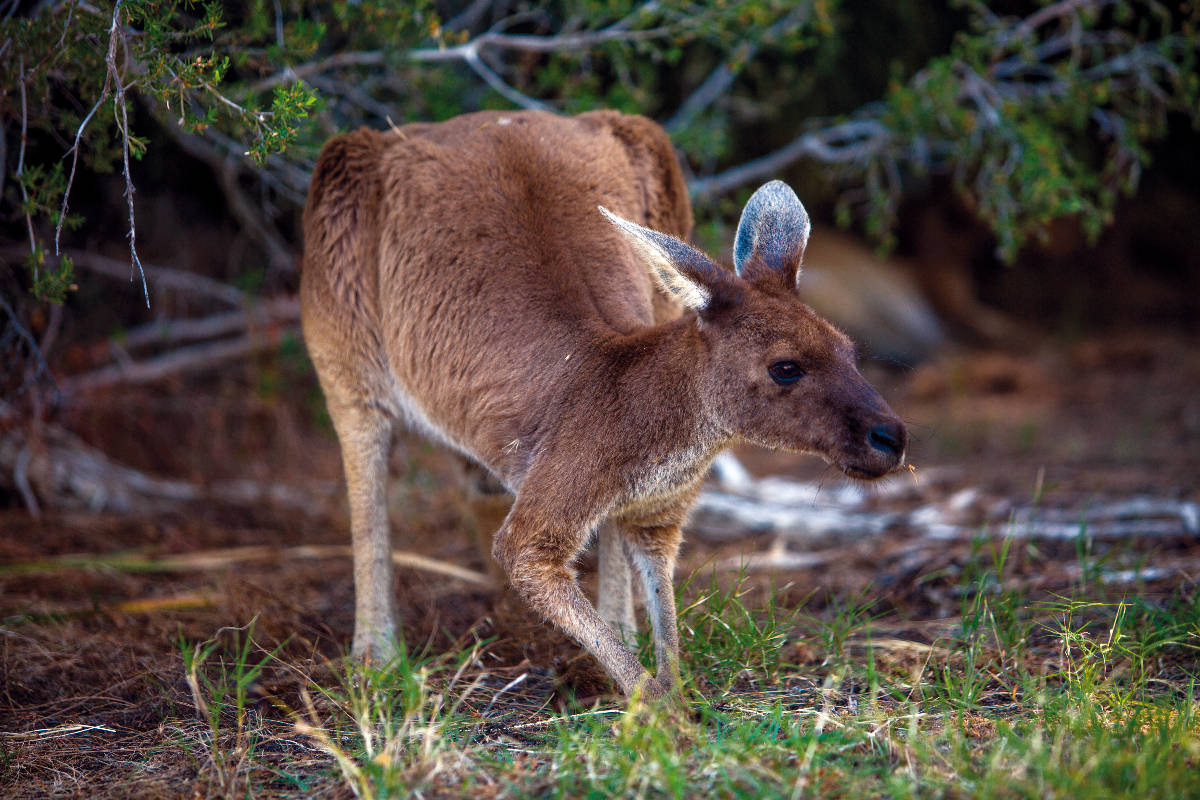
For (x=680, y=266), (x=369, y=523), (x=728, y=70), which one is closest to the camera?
(x=680, y=266)

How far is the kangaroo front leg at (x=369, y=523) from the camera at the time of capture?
389 cm

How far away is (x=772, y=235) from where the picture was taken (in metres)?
3.22

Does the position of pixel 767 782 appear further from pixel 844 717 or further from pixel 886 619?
pixel 886 619

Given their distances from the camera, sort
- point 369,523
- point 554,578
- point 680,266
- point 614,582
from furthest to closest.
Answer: point 369,523 < point 614,582 < point 554,578 < point 680,266

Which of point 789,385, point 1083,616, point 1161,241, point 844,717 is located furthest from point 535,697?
point 1161,241

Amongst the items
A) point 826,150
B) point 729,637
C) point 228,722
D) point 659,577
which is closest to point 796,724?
point 729,637

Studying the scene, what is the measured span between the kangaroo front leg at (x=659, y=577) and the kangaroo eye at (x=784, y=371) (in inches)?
26.6

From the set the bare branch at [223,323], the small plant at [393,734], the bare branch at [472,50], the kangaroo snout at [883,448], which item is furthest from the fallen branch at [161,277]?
the kangaroo snout at [883,448]

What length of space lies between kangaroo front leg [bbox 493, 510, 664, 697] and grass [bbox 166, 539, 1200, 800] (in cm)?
21

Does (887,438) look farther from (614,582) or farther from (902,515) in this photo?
(902,515)

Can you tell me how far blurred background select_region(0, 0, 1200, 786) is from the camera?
12.5 ft

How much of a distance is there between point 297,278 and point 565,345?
3158 mm

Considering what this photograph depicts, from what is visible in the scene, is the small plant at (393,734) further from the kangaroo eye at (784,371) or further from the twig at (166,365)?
the twig at (166,365)

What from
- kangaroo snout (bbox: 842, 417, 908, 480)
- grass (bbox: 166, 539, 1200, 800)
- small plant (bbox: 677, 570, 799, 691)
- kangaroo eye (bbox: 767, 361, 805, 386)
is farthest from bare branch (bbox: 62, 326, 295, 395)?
kangaroo snout (bbox: 842, 417, 908, 480)
